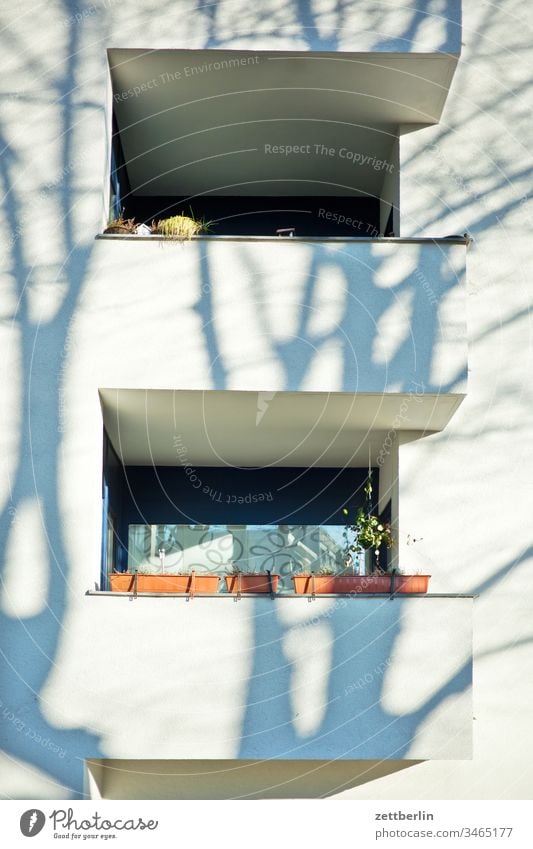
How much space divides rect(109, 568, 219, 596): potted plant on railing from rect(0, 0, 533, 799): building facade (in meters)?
0.06

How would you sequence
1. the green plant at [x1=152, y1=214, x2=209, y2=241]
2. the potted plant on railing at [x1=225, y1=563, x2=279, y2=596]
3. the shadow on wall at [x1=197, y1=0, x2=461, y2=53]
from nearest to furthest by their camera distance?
1. the potted plant on railing at [x1=225, y1=563, x2=279, y2=596]
2. the green plant at [x1=152, y1=214, x2=209, y2=241]
3. the shadow on wall at [x1=197, y1=0, x2=461, y2=53]

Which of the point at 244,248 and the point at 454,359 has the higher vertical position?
the point at 244,248

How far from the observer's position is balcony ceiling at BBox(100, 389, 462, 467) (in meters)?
10.9

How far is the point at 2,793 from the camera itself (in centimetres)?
998

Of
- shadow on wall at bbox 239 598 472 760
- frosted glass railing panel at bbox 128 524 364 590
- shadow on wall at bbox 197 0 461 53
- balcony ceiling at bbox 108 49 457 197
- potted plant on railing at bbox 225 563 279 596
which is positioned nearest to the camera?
shadow on wall at bbox 239 598 472 760

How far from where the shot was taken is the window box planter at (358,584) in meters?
10.6

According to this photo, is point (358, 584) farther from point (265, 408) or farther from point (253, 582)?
point (265, 408)

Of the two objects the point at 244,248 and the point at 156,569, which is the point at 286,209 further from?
the point at 156,569

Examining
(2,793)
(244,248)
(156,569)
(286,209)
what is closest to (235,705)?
(2,793)

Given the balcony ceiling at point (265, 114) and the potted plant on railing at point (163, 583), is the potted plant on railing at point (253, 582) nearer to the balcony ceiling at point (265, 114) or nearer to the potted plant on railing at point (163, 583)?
the potted plant on railing at point (163, 583)

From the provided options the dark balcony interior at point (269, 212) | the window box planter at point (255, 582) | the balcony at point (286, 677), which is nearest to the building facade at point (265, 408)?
the balcony at point (286, 677)

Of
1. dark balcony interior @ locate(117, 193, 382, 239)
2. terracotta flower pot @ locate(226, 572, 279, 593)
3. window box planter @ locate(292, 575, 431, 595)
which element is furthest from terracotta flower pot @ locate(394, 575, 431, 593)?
dark balcony interior @ locate(117, 193, 382, 239)

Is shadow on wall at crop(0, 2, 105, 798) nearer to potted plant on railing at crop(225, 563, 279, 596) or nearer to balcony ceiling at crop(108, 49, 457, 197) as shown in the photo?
balcony ceiling at crop(108, 49, 457, 197)

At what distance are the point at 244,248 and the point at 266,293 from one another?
48 cm
